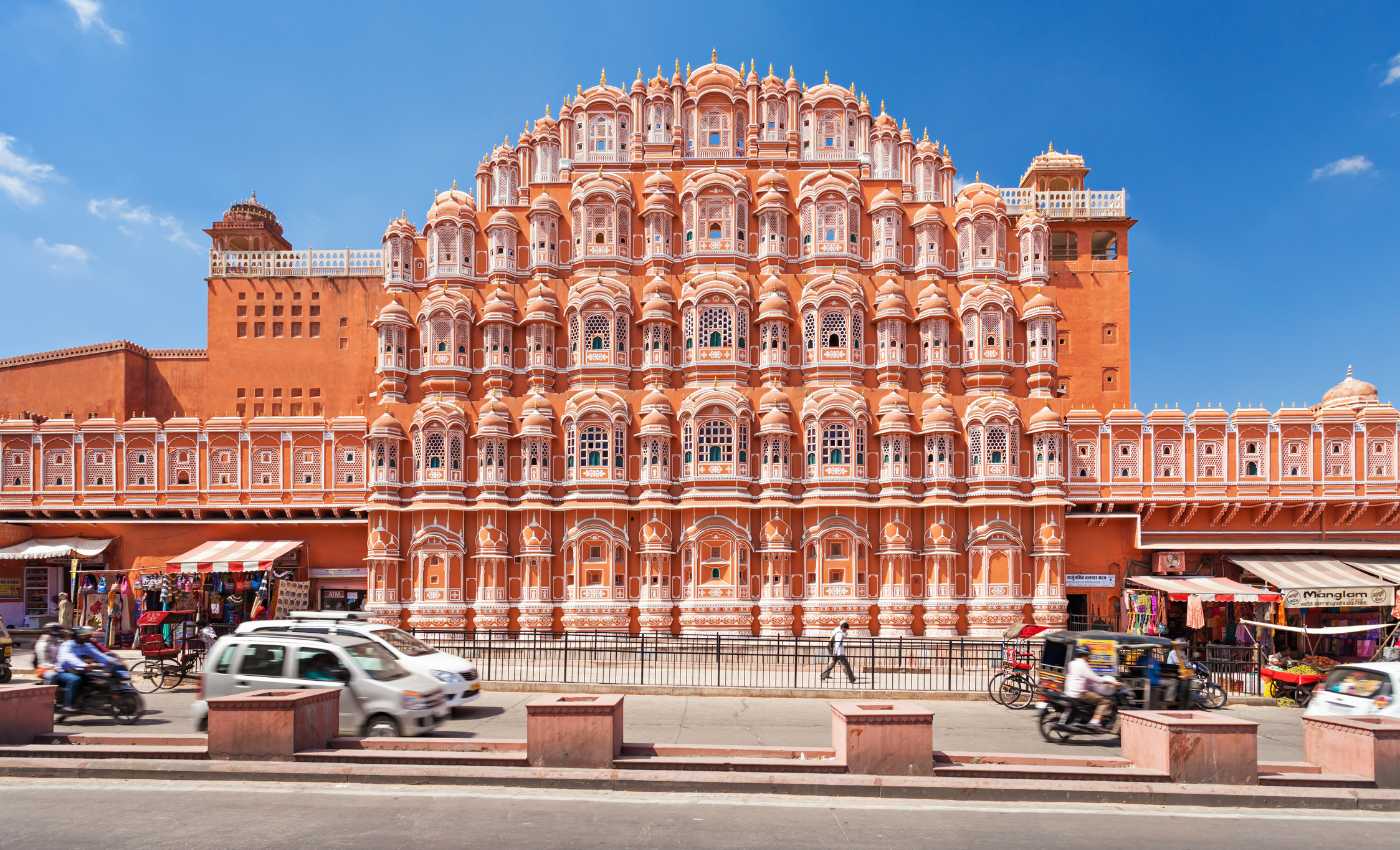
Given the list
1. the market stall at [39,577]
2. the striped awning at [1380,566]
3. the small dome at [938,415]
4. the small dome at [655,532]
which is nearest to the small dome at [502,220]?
the small dome at [655,532]

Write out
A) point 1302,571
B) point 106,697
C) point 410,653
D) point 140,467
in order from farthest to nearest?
point 140,467 < point 1302,571 < point 106,697 < point 410,653

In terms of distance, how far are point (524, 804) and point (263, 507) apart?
27.2 m

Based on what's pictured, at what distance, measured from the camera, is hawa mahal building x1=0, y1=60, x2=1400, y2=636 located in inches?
1281

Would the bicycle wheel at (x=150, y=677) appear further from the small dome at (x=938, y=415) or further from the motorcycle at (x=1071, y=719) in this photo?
the small dome at (x=938, y=415)

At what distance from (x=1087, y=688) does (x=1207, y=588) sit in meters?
16.5

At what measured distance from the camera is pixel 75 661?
54.5 ft

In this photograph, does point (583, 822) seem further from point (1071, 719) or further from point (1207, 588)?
point (1207, 588)

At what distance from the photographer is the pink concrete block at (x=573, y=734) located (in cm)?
1199

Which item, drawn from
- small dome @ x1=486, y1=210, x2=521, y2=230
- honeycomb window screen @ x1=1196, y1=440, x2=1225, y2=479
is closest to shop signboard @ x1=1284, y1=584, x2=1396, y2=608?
honeycomb window screen @ x1=1196, y1=440, x2=1225, y2=479

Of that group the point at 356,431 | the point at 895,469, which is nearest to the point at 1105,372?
the point at 895,469

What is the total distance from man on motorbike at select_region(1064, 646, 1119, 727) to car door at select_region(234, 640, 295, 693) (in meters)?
12.9

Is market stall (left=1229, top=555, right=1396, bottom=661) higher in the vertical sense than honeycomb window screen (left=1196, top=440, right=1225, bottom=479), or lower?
lower

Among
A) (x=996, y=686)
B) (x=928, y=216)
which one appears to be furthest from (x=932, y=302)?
(x=996, y=686)

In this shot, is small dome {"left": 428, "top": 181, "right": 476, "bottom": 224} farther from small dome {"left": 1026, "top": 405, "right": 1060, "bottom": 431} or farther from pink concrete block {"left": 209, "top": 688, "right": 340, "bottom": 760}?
pink concrete block {"left": 209, "top": 688, "right": 340, "bottom": 760}
